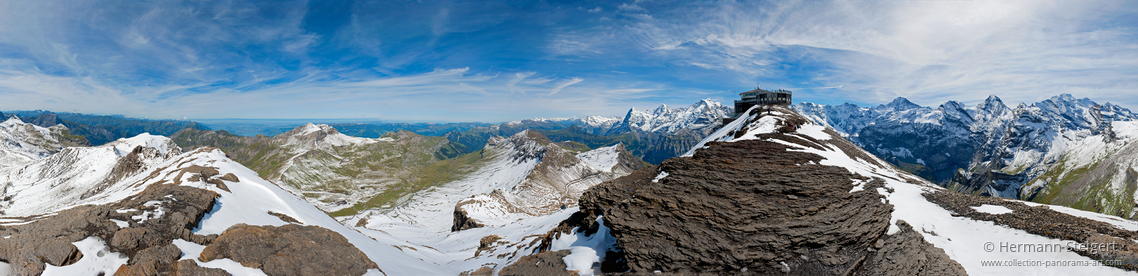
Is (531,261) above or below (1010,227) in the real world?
below

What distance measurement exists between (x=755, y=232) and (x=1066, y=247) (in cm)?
1286

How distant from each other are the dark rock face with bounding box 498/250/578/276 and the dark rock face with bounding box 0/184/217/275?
18964 mm

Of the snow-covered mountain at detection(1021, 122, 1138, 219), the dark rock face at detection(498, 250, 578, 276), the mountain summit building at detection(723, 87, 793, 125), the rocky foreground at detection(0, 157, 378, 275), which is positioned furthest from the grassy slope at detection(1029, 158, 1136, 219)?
the rocky foreground at detection(0, 157, 378, 275)

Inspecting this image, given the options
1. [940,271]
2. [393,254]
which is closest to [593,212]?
[940,271]

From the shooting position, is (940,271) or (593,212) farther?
(593,212)

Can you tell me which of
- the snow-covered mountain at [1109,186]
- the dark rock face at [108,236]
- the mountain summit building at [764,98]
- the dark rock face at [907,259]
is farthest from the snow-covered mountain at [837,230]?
the snow-covered mountain at [1109,186]

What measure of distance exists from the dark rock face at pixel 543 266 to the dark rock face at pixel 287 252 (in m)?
11.6

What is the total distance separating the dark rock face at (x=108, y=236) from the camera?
18.0 m

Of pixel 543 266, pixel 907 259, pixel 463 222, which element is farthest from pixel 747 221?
pixel 463 222

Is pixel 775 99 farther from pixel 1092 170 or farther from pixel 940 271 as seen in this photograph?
pixel 1092 170

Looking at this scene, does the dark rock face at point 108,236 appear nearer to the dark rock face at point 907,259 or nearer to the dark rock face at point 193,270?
the dark rock face at point 193,270

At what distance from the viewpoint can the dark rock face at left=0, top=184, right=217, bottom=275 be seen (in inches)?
708

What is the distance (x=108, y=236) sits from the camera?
67.1 ft

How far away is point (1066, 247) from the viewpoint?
1590 centimetres
